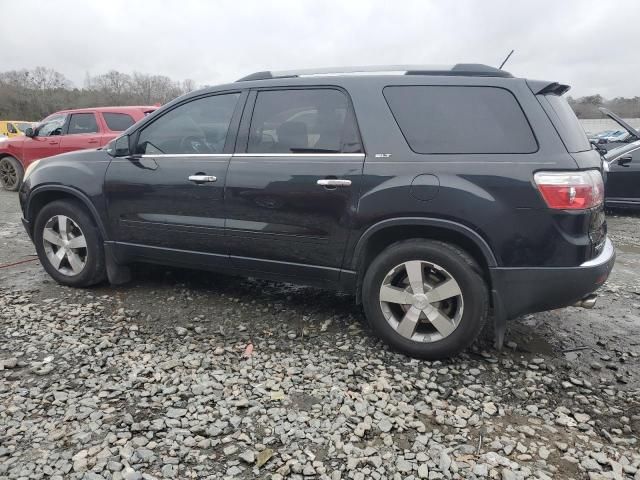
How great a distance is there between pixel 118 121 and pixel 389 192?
26.0 ft

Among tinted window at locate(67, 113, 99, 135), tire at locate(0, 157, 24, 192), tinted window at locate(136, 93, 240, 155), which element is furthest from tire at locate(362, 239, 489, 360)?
tire at locate(0, 157, 24, 192)

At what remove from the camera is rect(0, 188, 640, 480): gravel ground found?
228cm

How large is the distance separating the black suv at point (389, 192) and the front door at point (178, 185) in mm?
11

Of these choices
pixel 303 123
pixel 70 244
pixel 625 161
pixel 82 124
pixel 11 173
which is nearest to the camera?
pixel 303 123

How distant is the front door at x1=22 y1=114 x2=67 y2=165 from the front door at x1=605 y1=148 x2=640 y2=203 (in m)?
10.3

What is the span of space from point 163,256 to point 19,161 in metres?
8.92

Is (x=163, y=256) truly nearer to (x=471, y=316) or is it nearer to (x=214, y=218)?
(x=214, y=218)

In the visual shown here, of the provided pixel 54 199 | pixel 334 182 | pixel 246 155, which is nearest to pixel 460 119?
pixel 334 182

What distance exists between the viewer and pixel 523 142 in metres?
2.90

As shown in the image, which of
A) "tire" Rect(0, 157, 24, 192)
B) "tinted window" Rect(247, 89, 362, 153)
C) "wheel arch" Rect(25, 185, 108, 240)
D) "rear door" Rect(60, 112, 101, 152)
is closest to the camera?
"tinted window" Rect(247, 89, 362, 153)

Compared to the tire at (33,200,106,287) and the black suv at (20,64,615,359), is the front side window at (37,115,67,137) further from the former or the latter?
the black suv at (20,64,615,359)

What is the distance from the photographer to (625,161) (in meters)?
8.15

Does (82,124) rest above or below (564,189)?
above

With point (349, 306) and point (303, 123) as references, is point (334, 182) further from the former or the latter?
point (349, 306)
